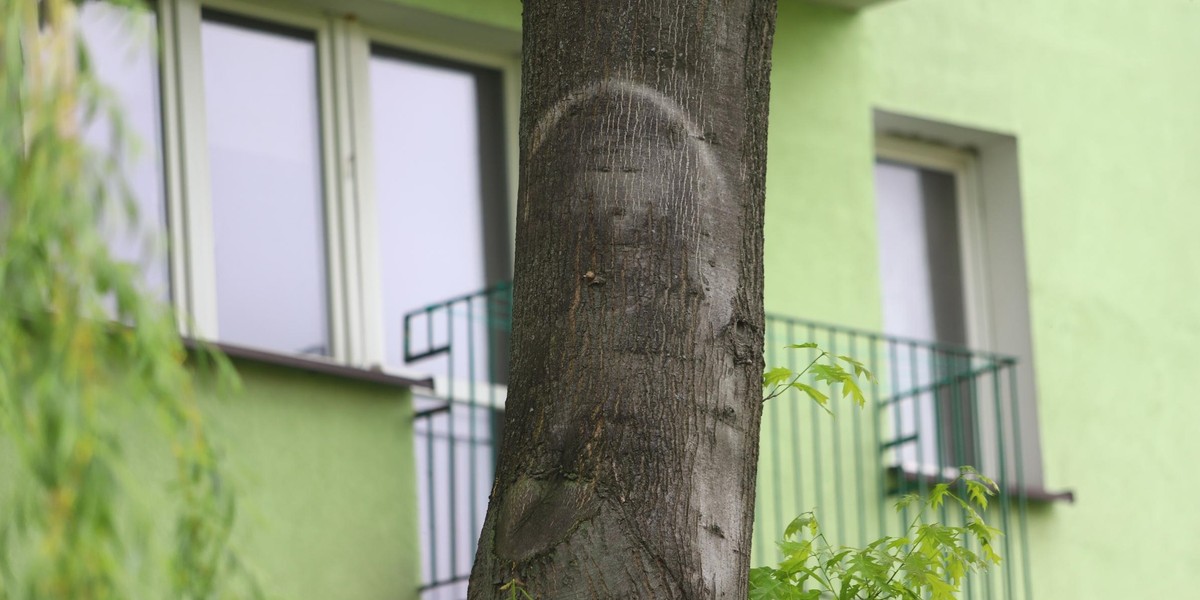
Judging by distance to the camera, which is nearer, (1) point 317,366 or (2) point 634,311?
(2) point 634,311

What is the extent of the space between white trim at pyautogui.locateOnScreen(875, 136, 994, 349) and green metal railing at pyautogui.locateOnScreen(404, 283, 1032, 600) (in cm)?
26

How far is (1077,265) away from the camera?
9.63 m

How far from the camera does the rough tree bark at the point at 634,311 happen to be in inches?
153

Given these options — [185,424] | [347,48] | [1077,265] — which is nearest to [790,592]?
[185,424]

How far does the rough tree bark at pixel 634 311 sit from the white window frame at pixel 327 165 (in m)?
3.02

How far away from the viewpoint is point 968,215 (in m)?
9.73

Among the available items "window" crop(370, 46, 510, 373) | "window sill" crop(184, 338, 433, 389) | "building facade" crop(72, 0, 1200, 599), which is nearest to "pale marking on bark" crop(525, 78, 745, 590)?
"building facade" crop(72, 0, 1200, 599)

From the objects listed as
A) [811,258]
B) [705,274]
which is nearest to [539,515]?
[705,274]

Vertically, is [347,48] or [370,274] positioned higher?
[347,48]

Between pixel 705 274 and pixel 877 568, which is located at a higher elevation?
pixel 705 274

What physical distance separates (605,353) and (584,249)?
0.76 ft

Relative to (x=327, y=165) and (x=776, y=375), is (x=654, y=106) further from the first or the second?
(x=327, y=165)

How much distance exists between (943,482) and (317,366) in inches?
122

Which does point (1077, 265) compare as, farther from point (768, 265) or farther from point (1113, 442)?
point (768, 265)
